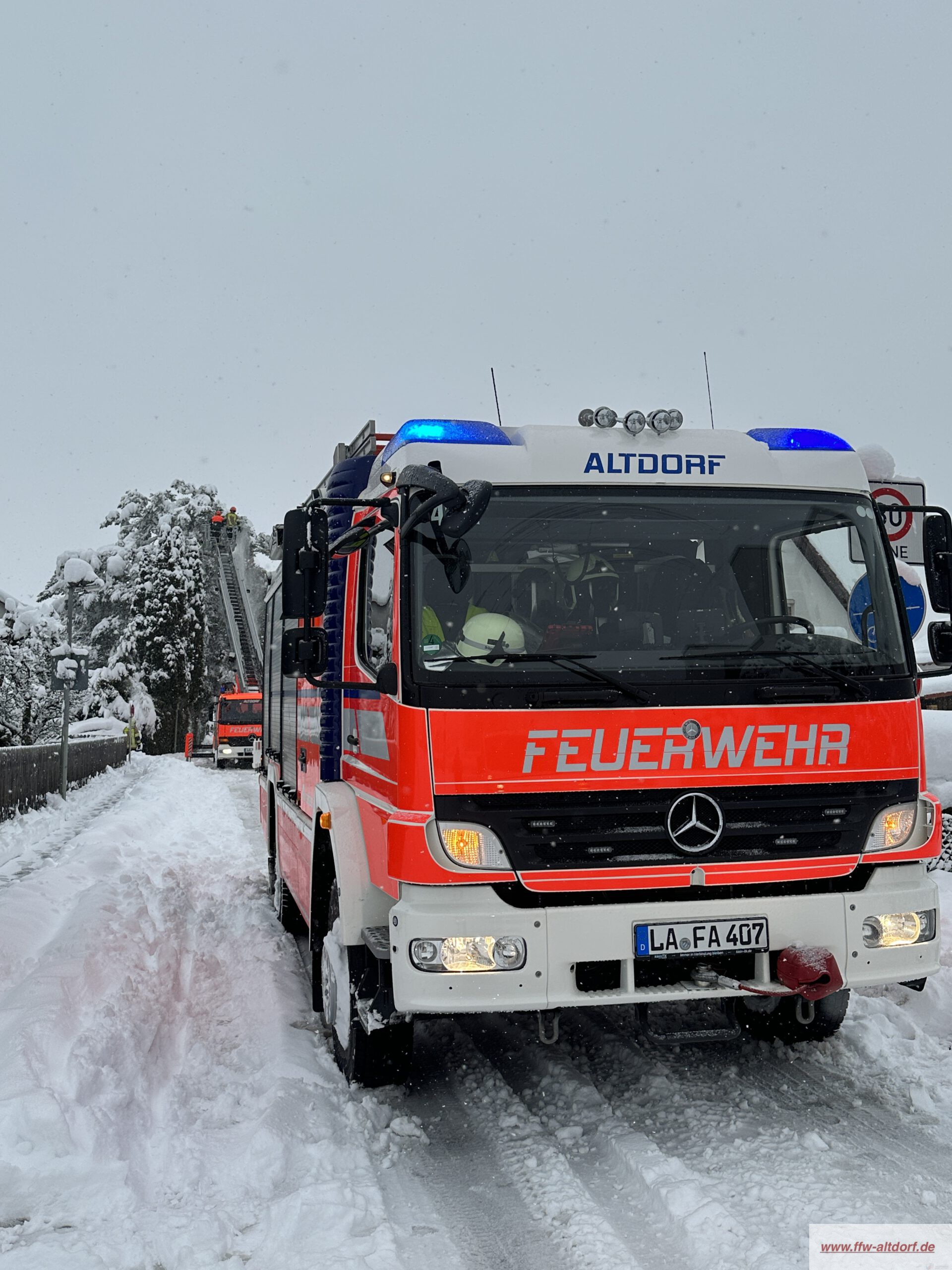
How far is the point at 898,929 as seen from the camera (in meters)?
4.39

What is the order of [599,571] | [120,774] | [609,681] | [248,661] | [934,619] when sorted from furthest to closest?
[248,661], [120,774], [934,619], [599,571], [609,681]

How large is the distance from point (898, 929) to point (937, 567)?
64.6 inches

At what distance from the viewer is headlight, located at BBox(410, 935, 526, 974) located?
408 cm

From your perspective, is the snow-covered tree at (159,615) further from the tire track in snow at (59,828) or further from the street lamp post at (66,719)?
the street lamp post at (66,719)

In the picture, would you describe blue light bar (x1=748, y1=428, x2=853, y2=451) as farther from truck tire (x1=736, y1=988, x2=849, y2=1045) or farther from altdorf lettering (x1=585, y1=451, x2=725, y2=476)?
truck tire (x1=736, y1=988, x2=849, y2=1045)

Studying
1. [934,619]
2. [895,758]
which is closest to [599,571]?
[895,758]

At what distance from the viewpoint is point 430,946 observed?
161 inches

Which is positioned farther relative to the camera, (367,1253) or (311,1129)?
(311,1129)

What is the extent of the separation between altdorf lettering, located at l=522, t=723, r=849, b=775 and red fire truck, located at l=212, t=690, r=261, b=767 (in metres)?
33.3

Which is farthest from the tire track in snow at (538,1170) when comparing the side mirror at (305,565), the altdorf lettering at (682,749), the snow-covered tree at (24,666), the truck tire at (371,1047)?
the snow-covered tree at (24,666)

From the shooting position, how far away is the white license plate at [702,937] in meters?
4.14

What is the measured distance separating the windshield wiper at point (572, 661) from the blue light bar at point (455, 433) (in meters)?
0.96

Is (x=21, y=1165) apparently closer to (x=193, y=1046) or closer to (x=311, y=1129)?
(x=311, y=1129)

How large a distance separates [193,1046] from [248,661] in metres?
45.4
